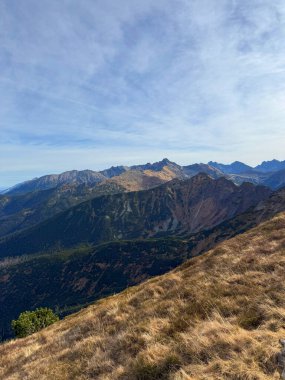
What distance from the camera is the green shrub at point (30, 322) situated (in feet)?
183

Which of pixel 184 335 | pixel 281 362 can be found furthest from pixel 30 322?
pixel 281 362

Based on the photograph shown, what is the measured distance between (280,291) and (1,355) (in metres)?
17.7

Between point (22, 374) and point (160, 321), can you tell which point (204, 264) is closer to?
point (160, 321)

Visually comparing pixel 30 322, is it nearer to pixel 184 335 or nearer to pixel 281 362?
pixel 184 335

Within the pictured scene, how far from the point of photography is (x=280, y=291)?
15539 mm

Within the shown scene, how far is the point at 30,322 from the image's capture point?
191 feet

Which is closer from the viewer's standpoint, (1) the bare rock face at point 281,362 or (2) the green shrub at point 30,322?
(1) the bare rock face at point 281,362

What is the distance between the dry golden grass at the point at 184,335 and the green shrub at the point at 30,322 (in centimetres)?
3659

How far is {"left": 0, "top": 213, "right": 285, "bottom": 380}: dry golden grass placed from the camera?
32.8 feet

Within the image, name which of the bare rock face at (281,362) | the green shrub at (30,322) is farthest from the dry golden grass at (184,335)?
the green shrub at (30,322)

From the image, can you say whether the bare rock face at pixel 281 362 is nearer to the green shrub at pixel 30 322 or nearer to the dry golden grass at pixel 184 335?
the dry golden grass at pixel 184 335

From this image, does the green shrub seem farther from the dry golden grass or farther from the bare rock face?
the bare rock face

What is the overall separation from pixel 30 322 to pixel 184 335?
5436 centimetres

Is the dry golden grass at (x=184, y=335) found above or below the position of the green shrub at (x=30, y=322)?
above
